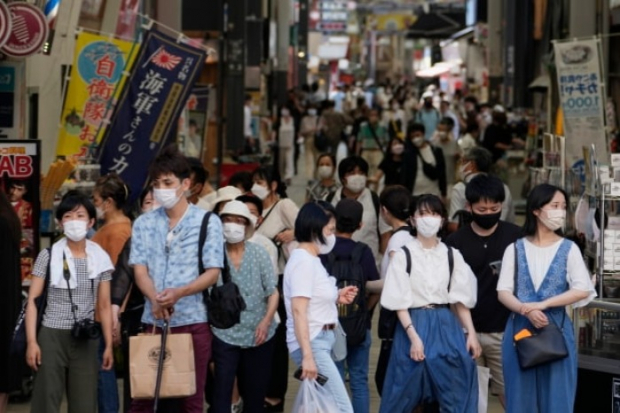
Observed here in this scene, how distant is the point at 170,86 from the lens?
15.6 meters

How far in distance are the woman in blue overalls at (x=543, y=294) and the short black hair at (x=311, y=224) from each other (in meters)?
1.09

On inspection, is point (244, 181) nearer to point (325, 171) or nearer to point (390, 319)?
point (325, 171)

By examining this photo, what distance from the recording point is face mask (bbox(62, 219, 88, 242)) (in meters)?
8.63

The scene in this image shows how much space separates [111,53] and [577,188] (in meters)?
4.93

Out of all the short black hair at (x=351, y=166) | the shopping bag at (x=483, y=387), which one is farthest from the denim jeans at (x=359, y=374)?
the short black hair at (x=351, y=166)

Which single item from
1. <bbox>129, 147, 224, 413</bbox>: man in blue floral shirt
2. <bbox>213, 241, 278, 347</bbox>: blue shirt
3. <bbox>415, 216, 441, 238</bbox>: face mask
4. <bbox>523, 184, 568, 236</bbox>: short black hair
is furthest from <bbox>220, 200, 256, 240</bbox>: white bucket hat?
<bbox>523, 184, 568, 236</bbox>: short black hair

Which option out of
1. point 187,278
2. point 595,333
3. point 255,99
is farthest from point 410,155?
point 255,99

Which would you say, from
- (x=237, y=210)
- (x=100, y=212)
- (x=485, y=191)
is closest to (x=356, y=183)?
(x=100, y=212)

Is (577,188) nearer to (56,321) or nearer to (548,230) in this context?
(548,230)

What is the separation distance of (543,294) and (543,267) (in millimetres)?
155

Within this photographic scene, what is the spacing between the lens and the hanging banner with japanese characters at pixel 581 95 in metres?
17.8

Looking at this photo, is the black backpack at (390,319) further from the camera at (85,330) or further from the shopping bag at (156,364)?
the camera at (85,330)

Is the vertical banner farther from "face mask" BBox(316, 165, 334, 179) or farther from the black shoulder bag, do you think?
the black shoulder bag

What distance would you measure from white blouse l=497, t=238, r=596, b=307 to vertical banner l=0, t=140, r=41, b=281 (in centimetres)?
403
